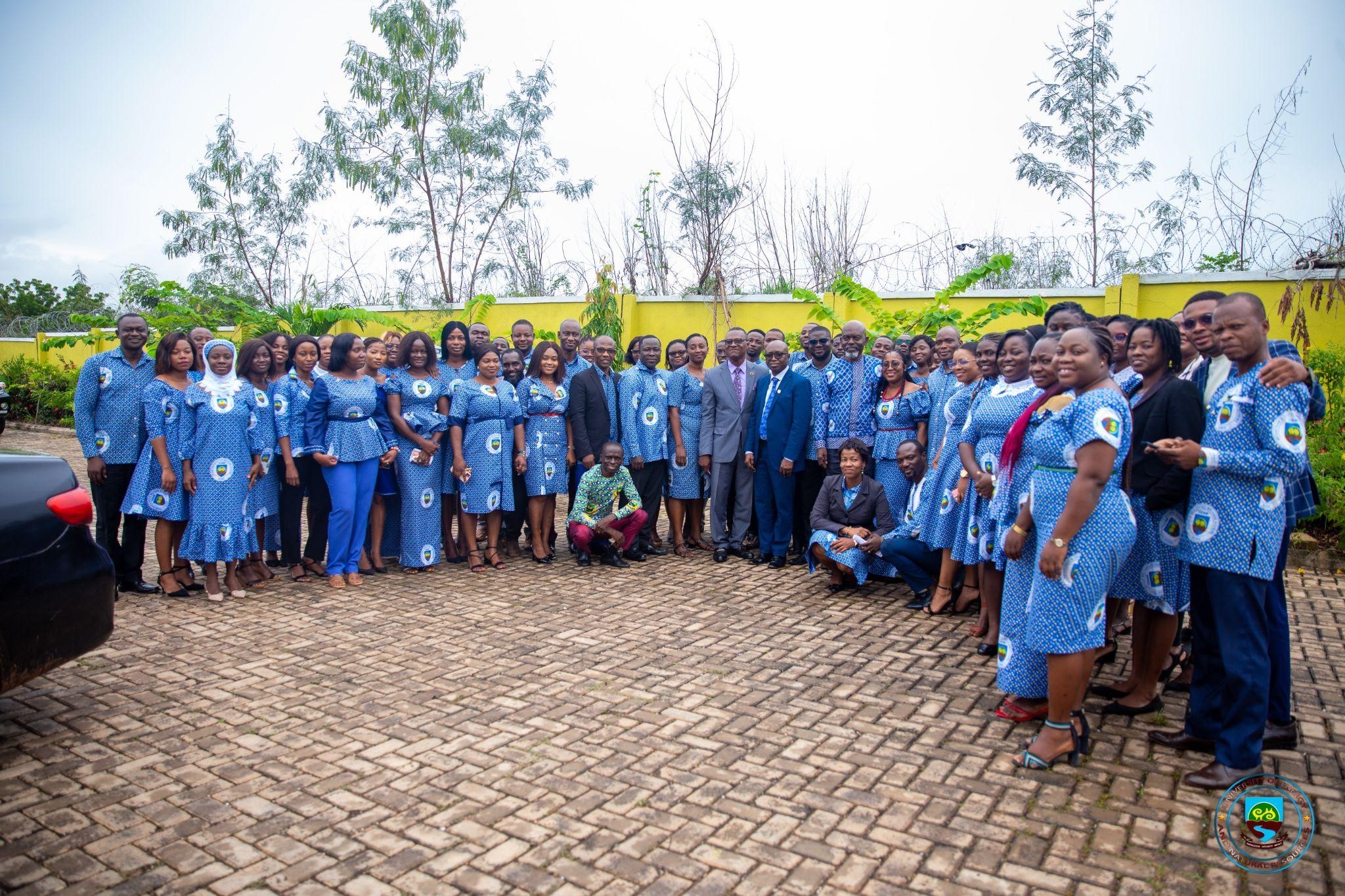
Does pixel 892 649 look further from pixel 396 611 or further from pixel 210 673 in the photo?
pixel 210 673

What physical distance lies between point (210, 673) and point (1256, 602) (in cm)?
487

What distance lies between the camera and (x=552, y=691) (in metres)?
4.58

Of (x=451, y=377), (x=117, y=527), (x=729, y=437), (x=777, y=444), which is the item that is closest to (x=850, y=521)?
(x=777, y=444)

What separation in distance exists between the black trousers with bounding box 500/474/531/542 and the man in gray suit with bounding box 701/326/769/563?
64.1 inches

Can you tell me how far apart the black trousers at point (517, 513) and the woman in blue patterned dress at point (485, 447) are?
209mm

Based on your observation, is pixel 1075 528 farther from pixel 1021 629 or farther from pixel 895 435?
pixel 895 435

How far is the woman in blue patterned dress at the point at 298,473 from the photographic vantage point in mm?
6762

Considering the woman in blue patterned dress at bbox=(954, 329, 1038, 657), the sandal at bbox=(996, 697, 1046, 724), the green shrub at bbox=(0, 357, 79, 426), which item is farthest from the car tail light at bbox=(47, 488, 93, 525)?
the green shrub at bbox=(0, 357, 79, 426)

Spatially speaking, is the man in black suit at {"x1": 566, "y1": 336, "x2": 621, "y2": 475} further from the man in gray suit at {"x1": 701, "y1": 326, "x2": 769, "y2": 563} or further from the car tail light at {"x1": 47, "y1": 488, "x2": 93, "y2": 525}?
the car tail light at {"x1": 47, "y1": 488, "x2": 93, "y2": 525}

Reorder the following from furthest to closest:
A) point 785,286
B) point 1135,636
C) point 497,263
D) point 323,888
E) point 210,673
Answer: point 497,263 → point 785,286 → point 210,673 → point 1135,636 → point 323,888

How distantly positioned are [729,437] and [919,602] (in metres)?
2.33

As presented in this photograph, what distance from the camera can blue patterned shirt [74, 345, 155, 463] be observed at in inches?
251

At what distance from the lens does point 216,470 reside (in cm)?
632

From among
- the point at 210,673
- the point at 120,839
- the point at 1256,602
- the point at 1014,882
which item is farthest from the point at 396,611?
the point at 1256,602
